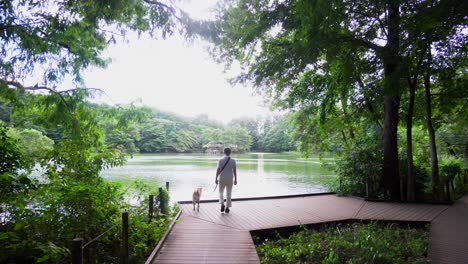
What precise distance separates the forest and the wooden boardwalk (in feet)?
1.87

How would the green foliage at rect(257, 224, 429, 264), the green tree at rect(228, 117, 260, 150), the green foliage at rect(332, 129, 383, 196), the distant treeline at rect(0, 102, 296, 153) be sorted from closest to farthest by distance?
the green foliage at rect(257, 224, 429, 264), the green foliage at rect(332, 129, 383, 196), the distant treeline at rect(0, 102, 296, 153), the green tree at rect(228, 117, 260, 150)

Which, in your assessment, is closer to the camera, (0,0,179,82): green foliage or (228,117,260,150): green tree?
(0,0,179,82): green foliage

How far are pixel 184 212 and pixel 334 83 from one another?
500 centimetres

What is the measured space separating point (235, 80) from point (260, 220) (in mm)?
5026

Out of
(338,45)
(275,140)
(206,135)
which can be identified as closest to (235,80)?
(338,45)

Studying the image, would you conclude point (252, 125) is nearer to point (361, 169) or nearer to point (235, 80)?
point (235, 80)

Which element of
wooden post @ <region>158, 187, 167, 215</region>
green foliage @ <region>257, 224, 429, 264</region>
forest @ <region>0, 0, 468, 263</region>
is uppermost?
forest @ <region>0, 0, 468, 263</region>

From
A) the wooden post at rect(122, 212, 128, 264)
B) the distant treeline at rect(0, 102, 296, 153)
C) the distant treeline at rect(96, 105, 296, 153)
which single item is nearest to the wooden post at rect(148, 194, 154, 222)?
the wooden post at rect(122, 212, 128, 264)

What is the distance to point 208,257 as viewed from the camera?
3570 millimetres

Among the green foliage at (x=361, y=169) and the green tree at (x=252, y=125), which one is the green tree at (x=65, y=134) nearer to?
the green foliage at (x=361, y=169)

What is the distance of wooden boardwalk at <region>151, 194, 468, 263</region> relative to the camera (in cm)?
369

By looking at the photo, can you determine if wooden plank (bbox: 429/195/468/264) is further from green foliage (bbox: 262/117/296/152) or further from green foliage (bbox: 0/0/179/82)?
green foliage (bbox: 262/117/296/152)

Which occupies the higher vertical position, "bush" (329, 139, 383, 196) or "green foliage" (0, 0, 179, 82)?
"green foliage" (0, 0, 179, 82)

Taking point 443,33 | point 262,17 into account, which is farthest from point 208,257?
point 443,33
